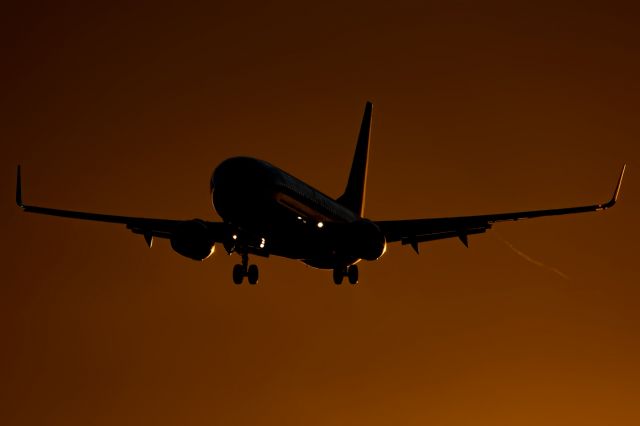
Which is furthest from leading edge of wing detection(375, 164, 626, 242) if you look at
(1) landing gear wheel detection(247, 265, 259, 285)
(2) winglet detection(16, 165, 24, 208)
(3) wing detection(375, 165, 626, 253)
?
(2) winglet detection(16, 165, 24, 208)

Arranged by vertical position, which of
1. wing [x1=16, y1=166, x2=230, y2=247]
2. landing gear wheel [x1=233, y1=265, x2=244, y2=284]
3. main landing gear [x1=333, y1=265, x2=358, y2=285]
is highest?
wing [x1=16, y1=166, x2=230, y2=247]

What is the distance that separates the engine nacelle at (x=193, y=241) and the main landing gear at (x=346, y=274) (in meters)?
12.4

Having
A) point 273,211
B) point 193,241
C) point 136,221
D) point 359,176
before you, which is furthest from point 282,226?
point 359,176

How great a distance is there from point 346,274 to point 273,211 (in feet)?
51.8

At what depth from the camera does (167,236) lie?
70.6m

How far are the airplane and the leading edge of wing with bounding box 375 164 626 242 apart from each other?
0.18ft

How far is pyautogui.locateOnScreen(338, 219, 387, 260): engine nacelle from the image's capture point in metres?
66.2

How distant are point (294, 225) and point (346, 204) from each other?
3074 cm

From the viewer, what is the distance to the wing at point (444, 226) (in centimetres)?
6544

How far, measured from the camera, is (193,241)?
211 feet

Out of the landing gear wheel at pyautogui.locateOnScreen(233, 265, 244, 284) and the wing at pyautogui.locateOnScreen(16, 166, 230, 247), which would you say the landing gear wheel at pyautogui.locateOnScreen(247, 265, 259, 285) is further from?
the wing at pyautogui.locateOnScreen(16, 166, 230, 247)

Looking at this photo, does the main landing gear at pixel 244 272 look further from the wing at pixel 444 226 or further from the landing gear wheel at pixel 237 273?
the wing at pixel 444 226

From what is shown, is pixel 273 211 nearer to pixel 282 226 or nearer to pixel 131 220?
pixel 282 226

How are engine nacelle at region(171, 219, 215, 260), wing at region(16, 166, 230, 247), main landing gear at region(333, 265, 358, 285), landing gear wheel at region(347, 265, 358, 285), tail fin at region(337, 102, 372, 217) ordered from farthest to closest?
tail fin at region(337, 102, 372, 217) → landing gear wheel at region(347, 265, 358, 285) → main landing gear at region(333, 265, 358, 285) → wing at region(16, 166, 230, 247) → engine nacelle at region(171, 219, 215, 260)
